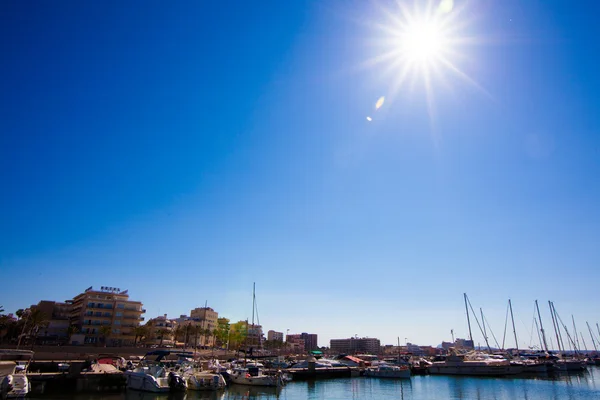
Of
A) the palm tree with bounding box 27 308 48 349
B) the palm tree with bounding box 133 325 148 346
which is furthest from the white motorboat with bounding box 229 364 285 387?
the palm tree with bounding box 27 308 48 349

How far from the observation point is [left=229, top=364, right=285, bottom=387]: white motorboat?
47.5 meters

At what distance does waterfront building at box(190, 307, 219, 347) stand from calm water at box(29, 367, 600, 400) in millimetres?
80204

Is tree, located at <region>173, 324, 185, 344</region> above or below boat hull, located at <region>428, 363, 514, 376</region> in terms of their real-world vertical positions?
A: above

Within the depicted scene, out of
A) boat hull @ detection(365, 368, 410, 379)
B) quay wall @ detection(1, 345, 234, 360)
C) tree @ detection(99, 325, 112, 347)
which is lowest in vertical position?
boat hull @ detection(365, 368, 410, 379)

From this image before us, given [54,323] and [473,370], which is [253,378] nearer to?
[473,370]

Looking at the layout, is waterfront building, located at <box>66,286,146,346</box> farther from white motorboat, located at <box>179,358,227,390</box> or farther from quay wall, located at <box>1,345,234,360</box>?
white motorboat, located at <box>179,358,227,390</box>

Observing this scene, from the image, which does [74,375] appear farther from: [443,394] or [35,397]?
[443,394]

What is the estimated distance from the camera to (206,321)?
452ft

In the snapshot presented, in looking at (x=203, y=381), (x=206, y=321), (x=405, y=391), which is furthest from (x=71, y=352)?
(x=206, y=321)

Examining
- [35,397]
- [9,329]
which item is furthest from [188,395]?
[9,329]

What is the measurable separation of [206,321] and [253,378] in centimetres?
9727

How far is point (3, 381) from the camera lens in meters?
32.7

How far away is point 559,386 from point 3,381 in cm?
7065

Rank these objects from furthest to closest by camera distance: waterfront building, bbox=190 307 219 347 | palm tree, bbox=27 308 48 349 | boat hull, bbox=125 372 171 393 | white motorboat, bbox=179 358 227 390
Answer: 1. waterfront building, bbox=190 307 219 347
2. palm tree, bbox=27 308 48 349
3. white motorboat, bbox=179 358 227 390
4. boat hull, bbox=125 372 171 393
